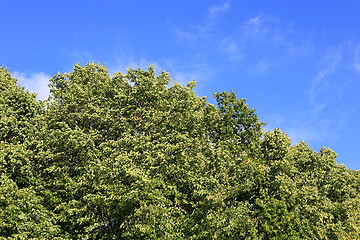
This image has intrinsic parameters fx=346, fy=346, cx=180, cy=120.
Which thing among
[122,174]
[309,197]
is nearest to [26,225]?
[122,174]

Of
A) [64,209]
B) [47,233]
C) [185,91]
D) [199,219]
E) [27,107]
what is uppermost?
[185,91]

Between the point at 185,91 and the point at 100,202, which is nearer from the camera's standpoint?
the point at 100,202

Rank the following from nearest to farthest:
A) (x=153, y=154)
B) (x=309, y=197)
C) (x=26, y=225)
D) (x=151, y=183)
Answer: (x=26, y=225) → (x=151, y=183) → (x=153, y=154) → (x=309, y=197)

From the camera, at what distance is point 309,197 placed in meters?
35.4

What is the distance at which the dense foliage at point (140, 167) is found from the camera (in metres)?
27.2

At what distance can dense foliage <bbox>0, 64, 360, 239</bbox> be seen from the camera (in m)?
27.2

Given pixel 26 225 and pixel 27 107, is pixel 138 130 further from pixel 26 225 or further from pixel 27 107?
pixel 26 225

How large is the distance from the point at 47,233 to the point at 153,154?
10.3 meters

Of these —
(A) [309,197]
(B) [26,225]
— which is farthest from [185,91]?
(B) [26,225]

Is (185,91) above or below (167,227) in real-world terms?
above

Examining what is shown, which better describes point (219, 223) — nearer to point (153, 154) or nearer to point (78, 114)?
point (153, 154)

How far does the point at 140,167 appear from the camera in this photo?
2848cm

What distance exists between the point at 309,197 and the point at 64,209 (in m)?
23.8

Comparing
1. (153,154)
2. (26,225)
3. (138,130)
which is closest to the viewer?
(26,225)
